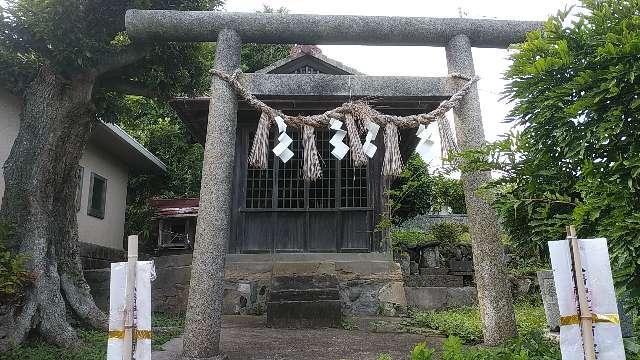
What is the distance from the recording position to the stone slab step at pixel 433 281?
36.1 feet

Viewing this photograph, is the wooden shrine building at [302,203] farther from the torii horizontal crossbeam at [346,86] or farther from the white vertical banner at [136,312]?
the white vertical banner at [136,312]

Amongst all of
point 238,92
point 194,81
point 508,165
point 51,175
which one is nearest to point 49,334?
point 51,175

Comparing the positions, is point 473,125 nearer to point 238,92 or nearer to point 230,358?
point 238,92

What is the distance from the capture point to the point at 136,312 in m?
3.16

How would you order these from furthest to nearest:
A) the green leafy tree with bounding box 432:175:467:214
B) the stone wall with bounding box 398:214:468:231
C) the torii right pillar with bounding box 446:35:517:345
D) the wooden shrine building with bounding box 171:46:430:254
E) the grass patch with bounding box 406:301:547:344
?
the stone wall with bounding box 398:214:468:231
the green leafy tree with bounding box 432:175:467:214
the wooden shrine building with bounding box 171:46:430:254
the grass patch with bounding box 406:301:547:344
the torii right pillar with bounding box 446:35:517:345

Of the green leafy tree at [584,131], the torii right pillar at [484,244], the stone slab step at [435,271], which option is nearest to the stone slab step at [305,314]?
the torii right pillar at [484,244]

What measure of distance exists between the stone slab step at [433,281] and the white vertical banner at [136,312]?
8458mm

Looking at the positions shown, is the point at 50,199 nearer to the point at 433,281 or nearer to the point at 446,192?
the point at 433,281

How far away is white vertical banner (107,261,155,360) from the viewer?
10.2ft

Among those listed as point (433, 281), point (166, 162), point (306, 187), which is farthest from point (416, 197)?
point (166, 162)

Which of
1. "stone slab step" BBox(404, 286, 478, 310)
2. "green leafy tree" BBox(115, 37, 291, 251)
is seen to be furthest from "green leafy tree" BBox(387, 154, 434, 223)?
"green leafy tree" BBox(115, 37, 291, 251)

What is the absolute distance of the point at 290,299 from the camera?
8680 mm

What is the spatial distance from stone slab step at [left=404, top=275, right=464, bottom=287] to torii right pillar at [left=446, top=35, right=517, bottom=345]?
5240 millimetres

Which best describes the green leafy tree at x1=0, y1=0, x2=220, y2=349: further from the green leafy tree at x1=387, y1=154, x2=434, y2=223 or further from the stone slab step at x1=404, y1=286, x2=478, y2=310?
the green leafy tree at x1=387, y1=154, x2=434, y2=223
